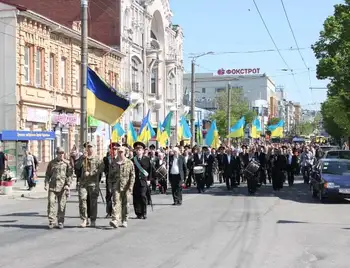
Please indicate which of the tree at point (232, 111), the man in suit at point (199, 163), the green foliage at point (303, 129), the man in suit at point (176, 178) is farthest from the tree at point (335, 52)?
the green foliage at point (303, 129)

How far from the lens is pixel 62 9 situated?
4616 centimetres

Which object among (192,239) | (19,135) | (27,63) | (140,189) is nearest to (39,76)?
(27,63)

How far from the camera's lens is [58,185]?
1242 cm

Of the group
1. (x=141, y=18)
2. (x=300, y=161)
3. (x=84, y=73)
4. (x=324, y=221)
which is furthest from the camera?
(x=141, y=18)

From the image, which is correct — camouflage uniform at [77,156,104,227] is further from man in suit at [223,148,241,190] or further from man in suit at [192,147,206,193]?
man in suit at [223,148,241,190]

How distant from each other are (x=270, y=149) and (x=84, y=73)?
32.3 ft

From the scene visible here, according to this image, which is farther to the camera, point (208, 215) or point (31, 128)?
point (31, 128)

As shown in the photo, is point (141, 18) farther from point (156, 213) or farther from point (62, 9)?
point (156, 213)

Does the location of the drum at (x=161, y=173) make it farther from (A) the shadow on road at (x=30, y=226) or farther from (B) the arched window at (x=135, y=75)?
(B) the arched window at (x=135, y=75)

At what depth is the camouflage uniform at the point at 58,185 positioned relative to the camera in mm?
12383

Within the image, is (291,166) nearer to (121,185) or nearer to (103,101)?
(103,101)

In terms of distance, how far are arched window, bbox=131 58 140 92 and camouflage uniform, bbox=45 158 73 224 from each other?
123 ft

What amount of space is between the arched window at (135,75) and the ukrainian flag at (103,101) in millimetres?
32435

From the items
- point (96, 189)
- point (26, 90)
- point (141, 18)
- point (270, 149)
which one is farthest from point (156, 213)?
point (141, 18)
